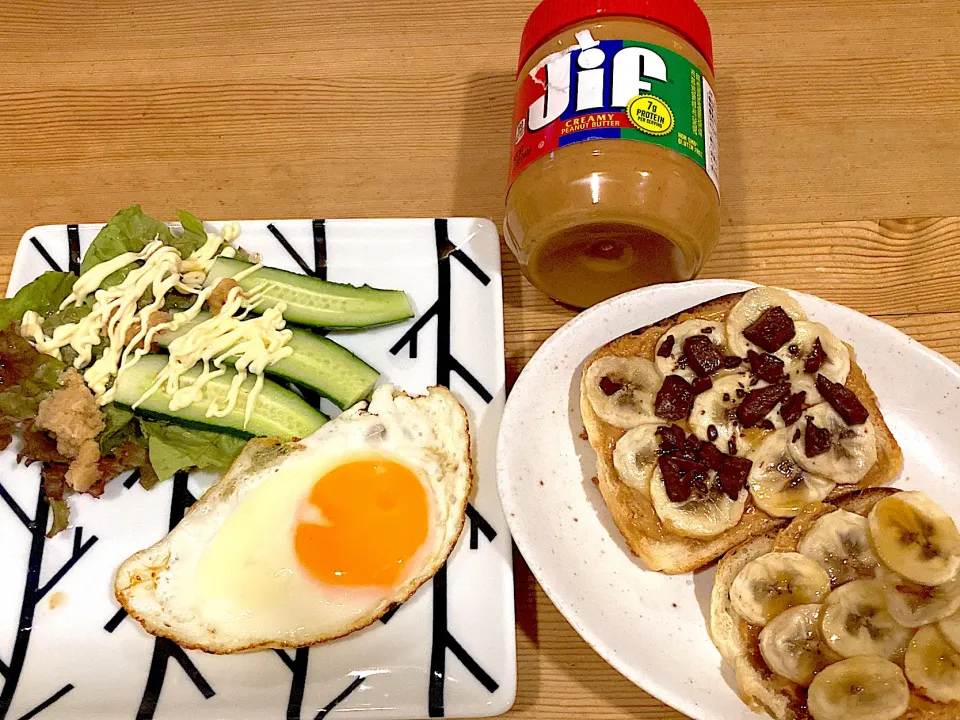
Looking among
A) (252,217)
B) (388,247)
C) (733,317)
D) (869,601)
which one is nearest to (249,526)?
(388,247)

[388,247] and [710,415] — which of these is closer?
[710,415]

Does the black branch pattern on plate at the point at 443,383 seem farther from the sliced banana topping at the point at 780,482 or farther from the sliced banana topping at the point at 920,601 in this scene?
the sliced banana topping at the point at 920,601

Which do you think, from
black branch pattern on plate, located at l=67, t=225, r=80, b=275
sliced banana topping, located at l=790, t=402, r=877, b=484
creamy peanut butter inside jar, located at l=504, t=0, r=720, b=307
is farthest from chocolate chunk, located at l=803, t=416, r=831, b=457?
black branch pattern on plate, located at l=67, t=225, r=80, b=275

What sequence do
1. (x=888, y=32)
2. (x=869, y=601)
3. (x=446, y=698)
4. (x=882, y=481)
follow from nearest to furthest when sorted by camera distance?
(x=869, y=601) < (x=446, y=698) < (x=882, y=481) < (x=888, y=32)

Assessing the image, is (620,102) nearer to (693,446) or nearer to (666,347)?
(666,347)

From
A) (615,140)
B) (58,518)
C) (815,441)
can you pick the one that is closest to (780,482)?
(815,441)

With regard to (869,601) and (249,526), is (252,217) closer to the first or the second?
(249,526)

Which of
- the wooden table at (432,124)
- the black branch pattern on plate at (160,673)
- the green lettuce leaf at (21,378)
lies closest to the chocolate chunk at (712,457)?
the wooden table at (432,124)
